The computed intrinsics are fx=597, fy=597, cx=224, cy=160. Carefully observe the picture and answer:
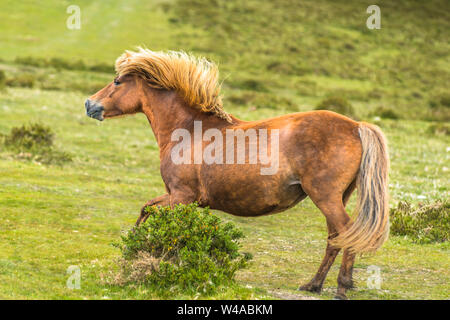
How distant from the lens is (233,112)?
27172 mm

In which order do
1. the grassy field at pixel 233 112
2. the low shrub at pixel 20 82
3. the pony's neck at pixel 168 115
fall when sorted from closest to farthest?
1. the pony's neck at pixel 168 115
2. the grassy field at pixel 233 112
3. the low shrub at pixel 20 82

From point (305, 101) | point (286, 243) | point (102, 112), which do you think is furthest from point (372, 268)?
point (305, 101)

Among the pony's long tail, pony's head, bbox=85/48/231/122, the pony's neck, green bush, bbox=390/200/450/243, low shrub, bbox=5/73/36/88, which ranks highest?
low shrub, bbox=5/73/36/88

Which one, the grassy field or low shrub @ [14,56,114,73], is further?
low shrub @ [14,56,114,73]

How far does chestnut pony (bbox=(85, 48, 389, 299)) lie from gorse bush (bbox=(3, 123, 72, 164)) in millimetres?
9453

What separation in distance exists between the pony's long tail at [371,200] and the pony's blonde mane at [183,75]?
214cm

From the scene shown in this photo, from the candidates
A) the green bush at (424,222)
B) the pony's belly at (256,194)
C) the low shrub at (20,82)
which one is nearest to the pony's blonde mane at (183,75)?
the pony's belly at (256,194)

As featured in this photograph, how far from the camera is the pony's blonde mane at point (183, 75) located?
858cm

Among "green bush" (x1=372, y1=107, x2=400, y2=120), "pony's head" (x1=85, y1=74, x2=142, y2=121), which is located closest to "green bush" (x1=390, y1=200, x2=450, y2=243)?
"pony's head" (x1=85, y1=74, x2=142, y2=121)

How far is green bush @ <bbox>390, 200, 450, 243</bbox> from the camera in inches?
443

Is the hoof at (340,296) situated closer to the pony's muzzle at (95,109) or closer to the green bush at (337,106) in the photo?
the pony's muzzle at (95,109)

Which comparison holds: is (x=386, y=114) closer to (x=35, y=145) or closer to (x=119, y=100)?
(x=35, y=145)

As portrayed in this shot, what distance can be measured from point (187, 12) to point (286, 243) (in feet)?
167

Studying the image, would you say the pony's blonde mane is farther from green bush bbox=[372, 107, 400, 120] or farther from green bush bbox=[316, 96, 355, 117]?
green bush bbox=[372, 107, 400, 120]
